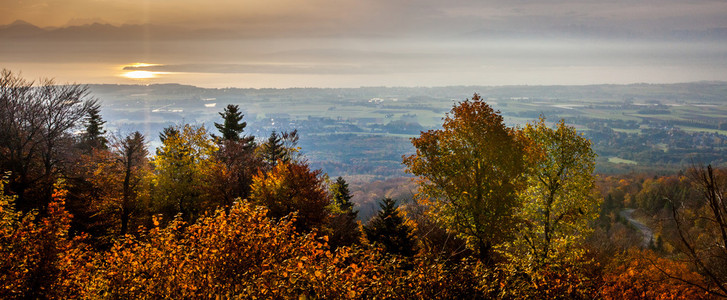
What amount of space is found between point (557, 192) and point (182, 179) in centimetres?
2975

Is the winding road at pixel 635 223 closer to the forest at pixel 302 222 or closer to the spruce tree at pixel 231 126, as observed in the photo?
the forest at pixel 302 222

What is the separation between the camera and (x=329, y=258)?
14.8 metres

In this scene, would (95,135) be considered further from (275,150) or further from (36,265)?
(36,265)

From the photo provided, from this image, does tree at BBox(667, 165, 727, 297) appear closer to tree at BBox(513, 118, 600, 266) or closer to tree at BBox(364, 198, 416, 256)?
tree at BBox(513, 118, 600, 266)

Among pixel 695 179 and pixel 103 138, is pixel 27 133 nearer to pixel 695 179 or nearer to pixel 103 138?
pixel 103 138

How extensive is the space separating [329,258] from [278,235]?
94.2 inches

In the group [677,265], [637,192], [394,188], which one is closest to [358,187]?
[394,188]

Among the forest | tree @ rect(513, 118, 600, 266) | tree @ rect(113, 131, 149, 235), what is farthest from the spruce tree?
tree @ rect(513, 118, 600, 266)

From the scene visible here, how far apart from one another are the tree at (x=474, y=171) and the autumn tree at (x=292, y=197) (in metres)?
9.91

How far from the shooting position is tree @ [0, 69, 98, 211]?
105ft

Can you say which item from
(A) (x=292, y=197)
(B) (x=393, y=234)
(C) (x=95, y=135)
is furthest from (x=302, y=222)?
(C) (x=95, y=135)

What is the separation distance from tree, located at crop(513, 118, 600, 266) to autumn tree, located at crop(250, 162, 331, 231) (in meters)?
14.1

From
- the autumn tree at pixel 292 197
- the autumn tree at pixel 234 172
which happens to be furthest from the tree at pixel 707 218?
the autumn tree at pixel 234 172

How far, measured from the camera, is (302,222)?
31297mm
